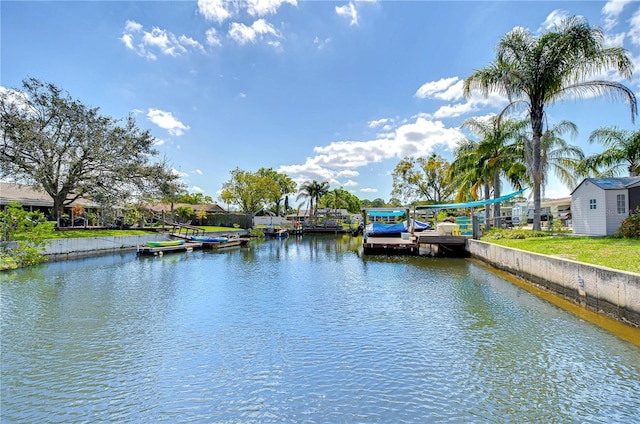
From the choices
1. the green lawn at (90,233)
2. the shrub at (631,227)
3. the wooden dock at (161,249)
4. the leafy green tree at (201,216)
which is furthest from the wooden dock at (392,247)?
the leafy green tree at (201,216)

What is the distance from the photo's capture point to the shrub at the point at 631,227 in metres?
13.9

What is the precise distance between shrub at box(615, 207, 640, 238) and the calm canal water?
237 inches

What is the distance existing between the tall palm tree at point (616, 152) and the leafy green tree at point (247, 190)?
126 feet

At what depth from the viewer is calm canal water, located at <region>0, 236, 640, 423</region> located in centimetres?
507

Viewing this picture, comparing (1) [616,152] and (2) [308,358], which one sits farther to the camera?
(1) [616,152]

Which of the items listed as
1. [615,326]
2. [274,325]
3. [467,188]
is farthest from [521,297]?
[467,188]

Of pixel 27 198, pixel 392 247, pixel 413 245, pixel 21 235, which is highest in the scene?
pixel 27 198

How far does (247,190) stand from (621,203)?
43174 millimetres

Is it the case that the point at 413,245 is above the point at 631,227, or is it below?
below

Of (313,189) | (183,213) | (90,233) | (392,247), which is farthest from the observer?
(313,189)

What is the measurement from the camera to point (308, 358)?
22.4 ft

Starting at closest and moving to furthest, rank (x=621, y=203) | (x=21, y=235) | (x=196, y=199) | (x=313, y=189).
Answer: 1. (x=621, y=203)
2. (x=21, y=235)
3. (x=313, y=189)
4. (x=196, y=199)

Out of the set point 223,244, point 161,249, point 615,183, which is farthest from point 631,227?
point 223,244

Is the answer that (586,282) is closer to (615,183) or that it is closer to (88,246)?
(615,183)
